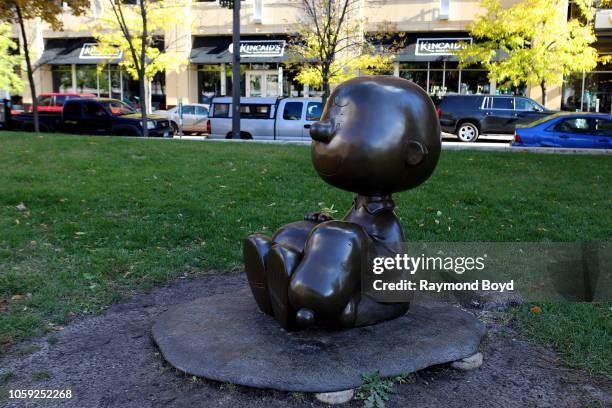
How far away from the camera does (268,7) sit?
2953 cm

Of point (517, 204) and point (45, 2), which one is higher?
point (45, 2)

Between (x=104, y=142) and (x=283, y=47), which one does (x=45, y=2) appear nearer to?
(x=104, y=142)

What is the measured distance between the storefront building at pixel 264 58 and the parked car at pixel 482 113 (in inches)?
234

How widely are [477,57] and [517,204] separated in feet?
58.1

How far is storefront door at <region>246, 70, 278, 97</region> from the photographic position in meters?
30.9

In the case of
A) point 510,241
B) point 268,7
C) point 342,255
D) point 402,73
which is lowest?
point 510,241

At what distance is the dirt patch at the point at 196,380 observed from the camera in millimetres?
2789

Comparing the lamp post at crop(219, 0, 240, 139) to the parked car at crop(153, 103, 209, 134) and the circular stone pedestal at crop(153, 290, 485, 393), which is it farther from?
the circular stone pedestal at crop(153, 290, 485, 393)

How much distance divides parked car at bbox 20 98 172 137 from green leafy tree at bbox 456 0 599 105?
12.9 m

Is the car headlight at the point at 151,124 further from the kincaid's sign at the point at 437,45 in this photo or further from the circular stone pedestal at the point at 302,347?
the circular stone pedestal at the point at 302,347

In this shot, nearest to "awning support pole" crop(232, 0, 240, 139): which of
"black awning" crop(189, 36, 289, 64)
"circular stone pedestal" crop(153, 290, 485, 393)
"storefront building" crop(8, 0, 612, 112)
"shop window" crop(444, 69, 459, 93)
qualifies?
"storefront building" crop(8, 0, 612, 112)

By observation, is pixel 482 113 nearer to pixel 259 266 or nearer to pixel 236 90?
pixel 236 90

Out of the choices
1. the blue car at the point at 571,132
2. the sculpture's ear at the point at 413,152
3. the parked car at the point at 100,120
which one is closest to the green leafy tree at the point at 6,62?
the parked car at the point at 100,120

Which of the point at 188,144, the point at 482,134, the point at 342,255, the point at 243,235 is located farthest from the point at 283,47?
the point at 342,255
